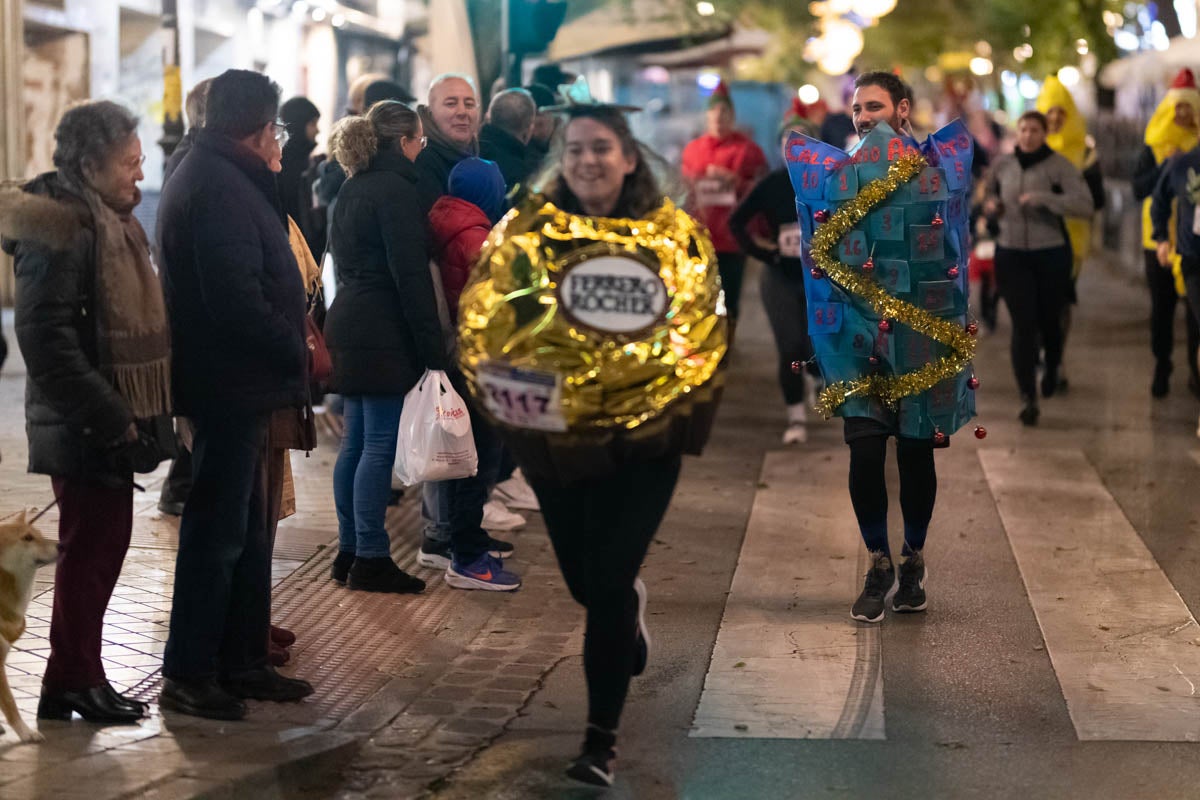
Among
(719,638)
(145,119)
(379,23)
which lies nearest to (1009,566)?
(719,638)

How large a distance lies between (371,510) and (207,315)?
210 cm

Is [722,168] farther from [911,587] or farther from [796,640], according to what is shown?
[796,640]

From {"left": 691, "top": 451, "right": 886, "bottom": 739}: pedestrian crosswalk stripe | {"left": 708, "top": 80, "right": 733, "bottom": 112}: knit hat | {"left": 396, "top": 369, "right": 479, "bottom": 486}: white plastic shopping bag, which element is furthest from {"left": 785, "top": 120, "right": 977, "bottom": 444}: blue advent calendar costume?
{"left": 708, "top": 80, "right": 733, "bottom": 112}: knit hat

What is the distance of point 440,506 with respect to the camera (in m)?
8.28

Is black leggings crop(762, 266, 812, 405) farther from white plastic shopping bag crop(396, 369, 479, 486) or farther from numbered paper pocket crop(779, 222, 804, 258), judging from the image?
white plastic shopping bag crop(396, 369, 479, 486)

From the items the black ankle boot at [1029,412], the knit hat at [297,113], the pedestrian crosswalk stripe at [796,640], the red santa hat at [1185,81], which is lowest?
the pedestrian crosswalk stripe at [796,640]

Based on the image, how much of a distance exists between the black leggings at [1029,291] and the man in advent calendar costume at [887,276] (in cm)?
539

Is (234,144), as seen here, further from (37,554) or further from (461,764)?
(461,764)

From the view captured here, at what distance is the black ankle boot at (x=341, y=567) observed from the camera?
7734mm

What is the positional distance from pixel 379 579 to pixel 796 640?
1861mm

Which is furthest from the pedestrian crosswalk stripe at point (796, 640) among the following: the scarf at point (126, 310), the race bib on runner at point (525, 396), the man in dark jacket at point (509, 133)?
the man in dark jacket at point (509, 133)

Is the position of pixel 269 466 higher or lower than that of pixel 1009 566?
higher

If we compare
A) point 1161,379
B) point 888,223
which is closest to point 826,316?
point 888,223

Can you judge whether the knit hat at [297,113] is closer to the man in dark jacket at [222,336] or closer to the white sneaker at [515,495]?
the white sneaker at [515,495]
